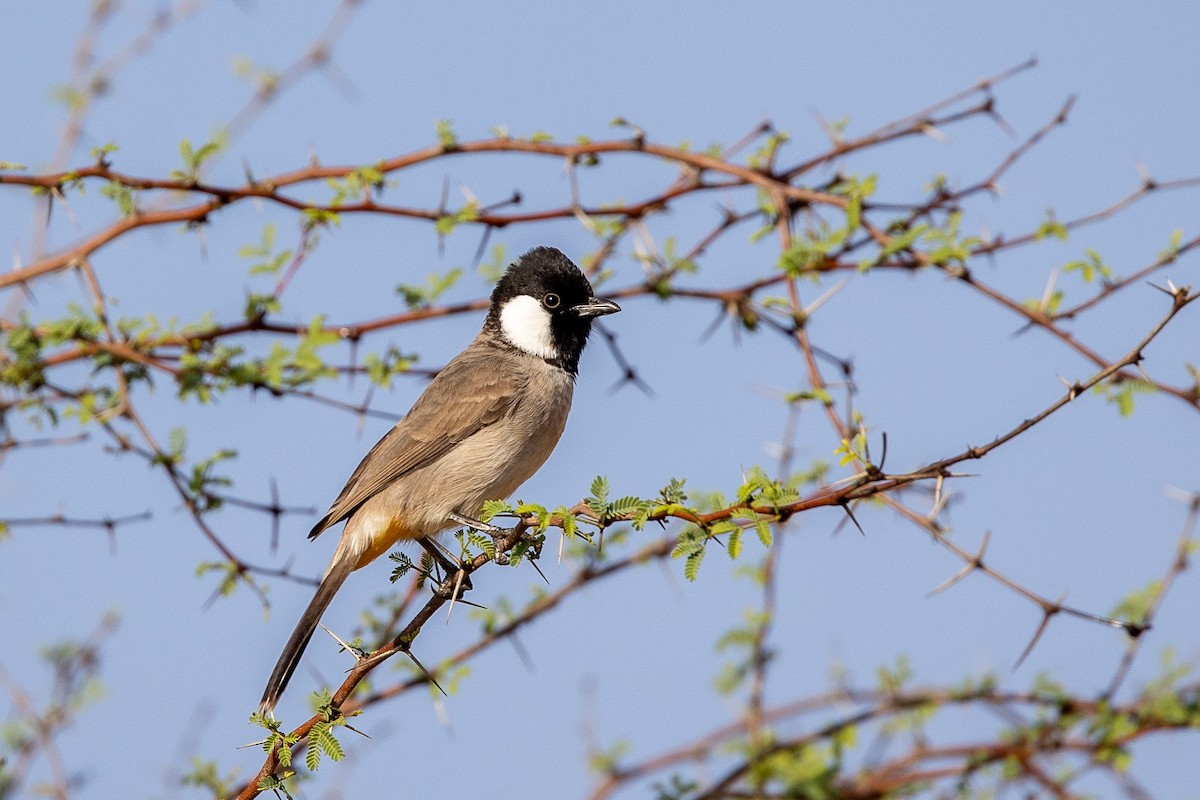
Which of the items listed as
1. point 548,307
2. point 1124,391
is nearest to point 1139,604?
point 1124,391

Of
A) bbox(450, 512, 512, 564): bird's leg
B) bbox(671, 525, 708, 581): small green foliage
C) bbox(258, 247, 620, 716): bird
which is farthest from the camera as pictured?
bbox(258, 247, 620, 716): bird

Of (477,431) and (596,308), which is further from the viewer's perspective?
(596,308)

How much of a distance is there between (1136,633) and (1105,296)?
4.39 feet

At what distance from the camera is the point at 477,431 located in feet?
16.7

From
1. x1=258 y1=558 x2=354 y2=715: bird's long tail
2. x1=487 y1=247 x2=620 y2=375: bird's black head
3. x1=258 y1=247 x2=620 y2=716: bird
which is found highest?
x1=487 y1=247 x2=620 y2=375: bird's black head

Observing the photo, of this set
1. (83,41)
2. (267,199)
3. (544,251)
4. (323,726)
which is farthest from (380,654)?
(83,41)

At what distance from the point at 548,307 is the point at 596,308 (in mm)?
334

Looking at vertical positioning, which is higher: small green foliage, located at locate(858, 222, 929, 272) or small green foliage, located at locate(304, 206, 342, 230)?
small green foliage, located at locate(304, 206, 342, 230)

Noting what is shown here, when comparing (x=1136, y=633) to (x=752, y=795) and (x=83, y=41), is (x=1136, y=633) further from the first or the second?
(x=83, y=41)

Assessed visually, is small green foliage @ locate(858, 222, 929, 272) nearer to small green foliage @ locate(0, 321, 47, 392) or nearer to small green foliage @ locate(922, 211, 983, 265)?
small green foliage @ locate(922, 211, 983, 265)

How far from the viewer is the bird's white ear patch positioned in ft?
18.3

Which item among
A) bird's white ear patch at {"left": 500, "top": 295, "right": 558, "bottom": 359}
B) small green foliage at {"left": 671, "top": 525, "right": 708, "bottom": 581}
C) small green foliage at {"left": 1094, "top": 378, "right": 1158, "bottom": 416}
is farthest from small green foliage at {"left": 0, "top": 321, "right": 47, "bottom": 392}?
small green foliage at {"left": 1094, "top": 378, "right": 1158, "bottom": 416}

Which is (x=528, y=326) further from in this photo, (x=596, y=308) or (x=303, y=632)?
(x=303, y=632)

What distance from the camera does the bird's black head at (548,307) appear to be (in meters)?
5.49
